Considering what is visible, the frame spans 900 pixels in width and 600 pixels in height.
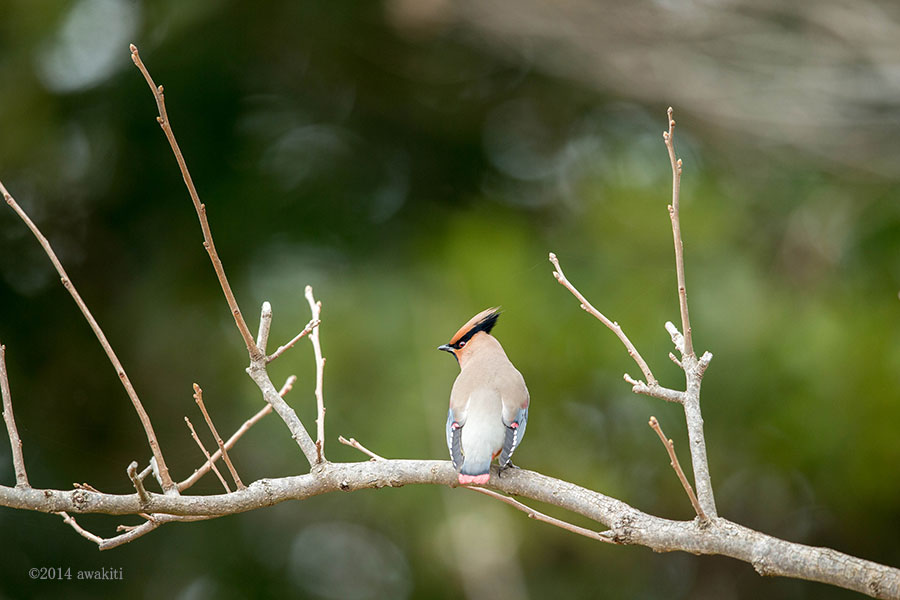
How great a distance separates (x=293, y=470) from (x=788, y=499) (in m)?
2.72

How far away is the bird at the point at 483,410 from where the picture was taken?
6.41 feet

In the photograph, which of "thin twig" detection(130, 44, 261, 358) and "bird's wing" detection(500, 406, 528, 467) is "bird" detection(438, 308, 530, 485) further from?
"thin twig" detection(130, 44, 261, 358)

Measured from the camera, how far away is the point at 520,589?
4.24 metres

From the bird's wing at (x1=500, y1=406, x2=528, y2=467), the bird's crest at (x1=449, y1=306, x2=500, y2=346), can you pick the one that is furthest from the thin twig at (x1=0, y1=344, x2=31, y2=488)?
the bird's crest at (x1=449, y1=306, x2=500, y2=346)

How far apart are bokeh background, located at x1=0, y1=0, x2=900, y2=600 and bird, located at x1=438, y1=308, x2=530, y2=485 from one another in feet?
7.17

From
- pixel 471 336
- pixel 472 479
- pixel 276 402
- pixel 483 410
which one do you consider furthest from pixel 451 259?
pixel 472 479

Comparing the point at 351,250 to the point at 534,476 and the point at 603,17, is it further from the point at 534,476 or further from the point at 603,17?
the point at 534,476

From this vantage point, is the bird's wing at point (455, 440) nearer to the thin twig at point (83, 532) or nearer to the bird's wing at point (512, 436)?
the bird's wing at point (512, 436)

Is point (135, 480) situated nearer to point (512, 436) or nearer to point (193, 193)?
point (193, 193)

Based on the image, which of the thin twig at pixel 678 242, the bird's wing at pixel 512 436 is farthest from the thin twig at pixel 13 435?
the thin twig at pixel 678 242

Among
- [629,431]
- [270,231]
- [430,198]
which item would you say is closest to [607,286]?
[629,431]

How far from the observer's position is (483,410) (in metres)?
2.11

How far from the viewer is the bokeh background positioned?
15.9ft

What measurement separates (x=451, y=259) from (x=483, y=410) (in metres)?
2.92
